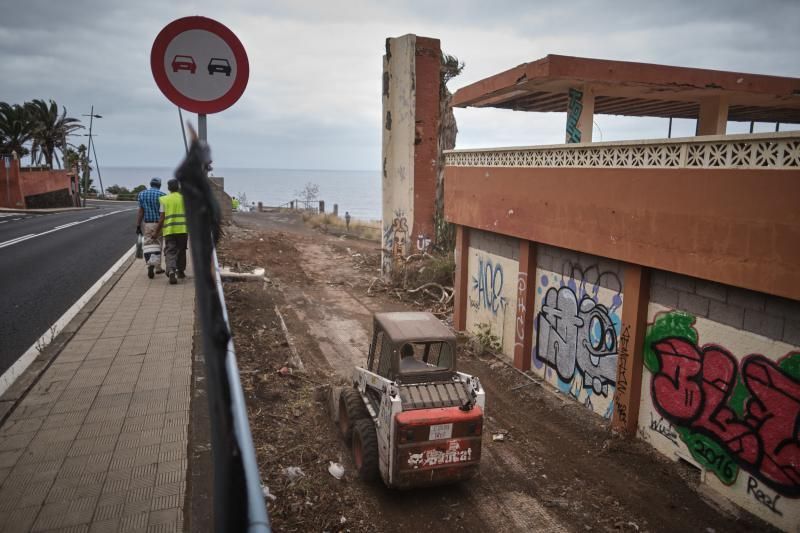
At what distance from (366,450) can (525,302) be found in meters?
5.55

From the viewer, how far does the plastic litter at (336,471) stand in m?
6.70

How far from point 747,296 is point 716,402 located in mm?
1361

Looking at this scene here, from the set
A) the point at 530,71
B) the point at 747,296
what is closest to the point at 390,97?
the point at 530,71

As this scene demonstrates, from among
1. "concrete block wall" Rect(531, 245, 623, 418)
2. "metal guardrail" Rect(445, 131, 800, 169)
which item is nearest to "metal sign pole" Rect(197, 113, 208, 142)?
"metal guardrail" Rect(445, 131, 800, 169)

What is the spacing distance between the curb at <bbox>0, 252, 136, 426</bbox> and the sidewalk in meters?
0.08

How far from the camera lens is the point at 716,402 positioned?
6613 mm

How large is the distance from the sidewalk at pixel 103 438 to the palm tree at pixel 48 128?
198ft

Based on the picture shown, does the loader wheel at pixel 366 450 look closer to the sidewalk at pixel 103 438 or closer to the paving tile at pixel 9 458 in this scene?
the sidewalk at pixel 103 438

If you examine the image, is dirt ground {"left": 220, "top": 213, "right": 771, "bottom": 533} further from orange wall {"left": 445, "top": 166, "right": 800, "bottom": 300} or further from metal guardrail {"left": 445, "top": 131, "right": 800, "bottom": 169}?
metal guardrail {"left": 445, "top": 131, "right": 800, "bottom": 169}

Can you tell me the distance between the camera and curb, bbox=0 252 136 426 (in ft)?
17.3

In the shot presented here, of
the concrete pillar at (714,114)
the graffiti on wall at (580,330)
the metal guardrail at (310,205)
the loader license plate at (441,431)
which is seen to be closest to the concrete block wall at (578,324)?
the graffiti on wall at (580,330)

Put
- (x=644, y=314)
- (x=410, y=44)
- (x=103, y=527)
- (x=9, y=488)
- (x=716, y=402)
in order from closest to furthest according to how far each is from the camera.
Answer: (x=103, y=527), (x=9, y=488), (x=716, y=402), (x=644, y=314), (x=410, y=44)

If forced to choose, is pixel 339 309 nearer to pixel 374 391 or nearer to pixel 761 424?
pixel 374 391

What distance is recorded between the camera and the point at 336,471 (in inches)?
265
